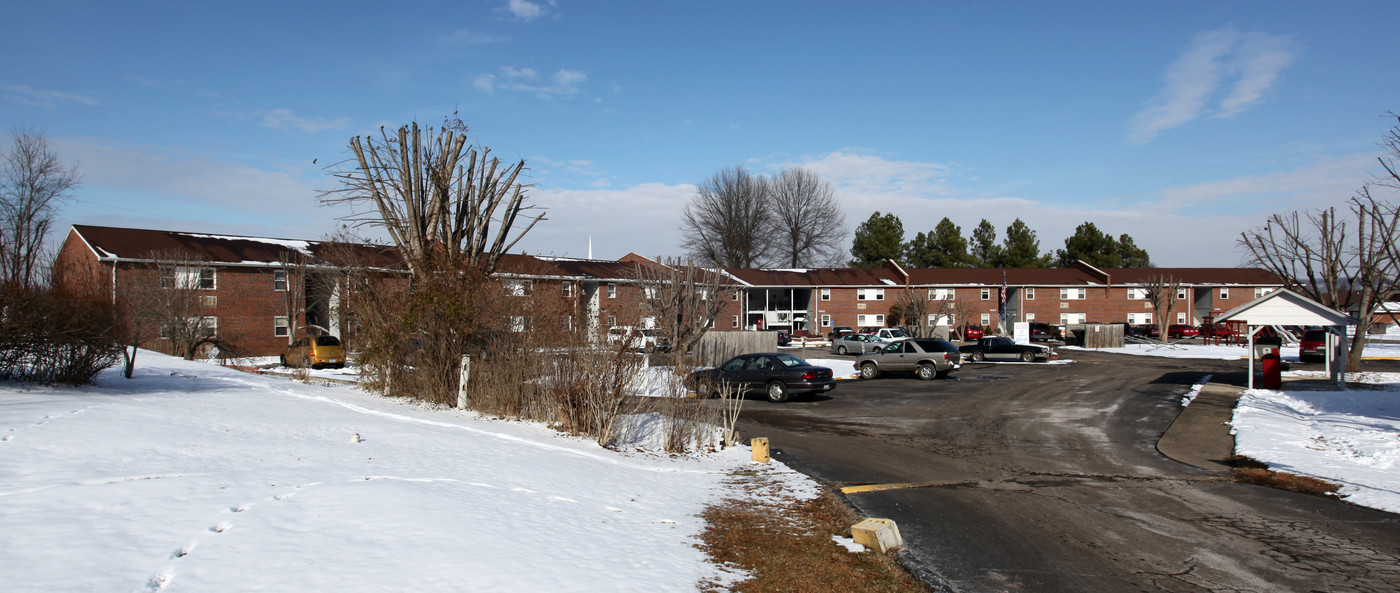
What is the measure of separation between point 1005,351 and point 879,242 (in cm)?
5266

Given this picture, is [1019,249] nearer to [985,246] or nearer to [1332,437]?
[985,246]

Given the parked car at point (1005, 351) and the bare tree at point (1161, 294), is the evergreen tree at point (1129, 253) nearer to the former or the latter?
the bare tree at point (1161, 294)

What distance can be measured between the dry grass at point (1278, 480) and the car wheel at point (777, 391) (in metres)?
11.3

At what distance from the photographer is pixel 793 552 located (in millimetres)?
7340

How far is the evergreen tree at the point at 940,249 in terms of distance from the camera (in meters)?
91.5

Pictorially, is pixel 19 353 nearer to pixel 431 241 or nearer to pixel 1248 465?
pixel 431 241

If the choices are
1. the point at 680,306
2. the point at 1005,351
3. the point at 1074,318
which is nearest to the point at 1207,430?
the point at 680,306

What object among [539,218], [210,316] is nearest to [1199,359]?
[539,218]

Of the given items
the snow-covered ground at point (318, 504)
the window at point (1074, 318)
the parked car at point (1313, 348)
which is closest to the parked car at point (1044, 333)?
the window at point (1074, 318)

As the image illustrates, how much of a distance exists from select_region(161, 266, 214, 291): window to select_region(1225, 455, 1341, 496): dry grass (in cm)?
3576

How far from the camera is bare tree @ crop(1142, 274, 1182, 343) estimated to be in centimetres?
5715

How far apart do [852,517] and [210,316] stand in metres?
38.8

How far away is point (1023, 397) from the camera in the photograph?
22.7 meters

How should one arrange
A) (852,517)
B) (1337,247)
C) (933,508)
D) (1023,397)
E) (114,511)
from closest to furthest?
(114,511)
(852,517)
(933,508)
(1023,397)
(1337,247)
